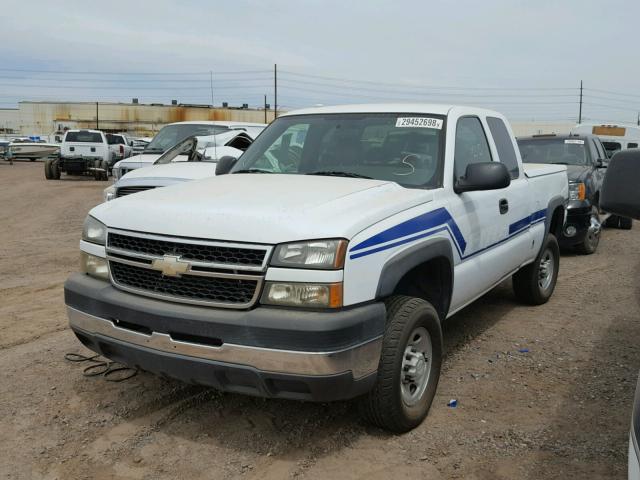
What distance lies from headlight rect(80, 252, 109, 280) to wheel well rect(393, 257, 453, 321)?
1.78 metres

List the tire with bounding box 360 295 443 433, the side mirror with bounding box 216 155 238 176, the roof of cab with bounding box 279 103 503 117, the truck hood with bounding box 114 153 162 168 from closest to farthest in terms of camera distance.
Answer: the tire with bounding box 360 295 443 433, the roof of cab with bounding box 279 103 503 117, the side mirror with bounding box 216 155 238 176, the truck hood with bounding box 114 153 162 168

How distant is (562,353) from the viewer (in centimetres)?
479

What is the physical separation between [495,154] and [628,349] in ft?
6.26

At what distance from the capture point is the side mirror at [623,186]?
200 centimetres

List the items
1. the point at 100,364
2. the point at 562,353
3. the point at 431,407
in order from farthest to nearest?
the point at 562,353
the point at 100,364
the point at 431,407

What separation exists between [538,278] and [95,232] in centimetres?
434

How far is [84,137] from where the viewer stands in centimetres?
2369

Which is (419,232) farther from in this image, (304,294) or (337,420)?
(337,420)

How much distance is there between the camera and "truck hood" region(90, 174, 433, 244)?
9.66 ft

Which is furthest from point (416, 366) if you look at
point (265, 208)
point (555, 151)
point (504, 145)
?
point (555, 151)

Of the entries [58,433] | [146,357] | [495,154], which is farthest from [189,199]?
[495,154]

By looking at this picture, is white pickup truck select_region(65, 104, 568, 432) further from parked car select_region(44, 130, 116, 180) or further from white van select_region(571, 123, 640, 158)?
parked car select_region(44, 130, 116, 180)

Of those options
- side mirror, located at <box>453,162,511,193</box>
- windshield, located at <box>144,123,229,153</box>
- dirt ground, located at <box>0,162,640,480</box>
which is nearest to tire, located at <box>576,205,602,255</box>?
dirt ground, located at <box>0,162,640,480</box>

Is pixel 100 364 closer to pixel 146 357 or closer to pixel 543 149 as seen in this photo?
pixel 146 357
